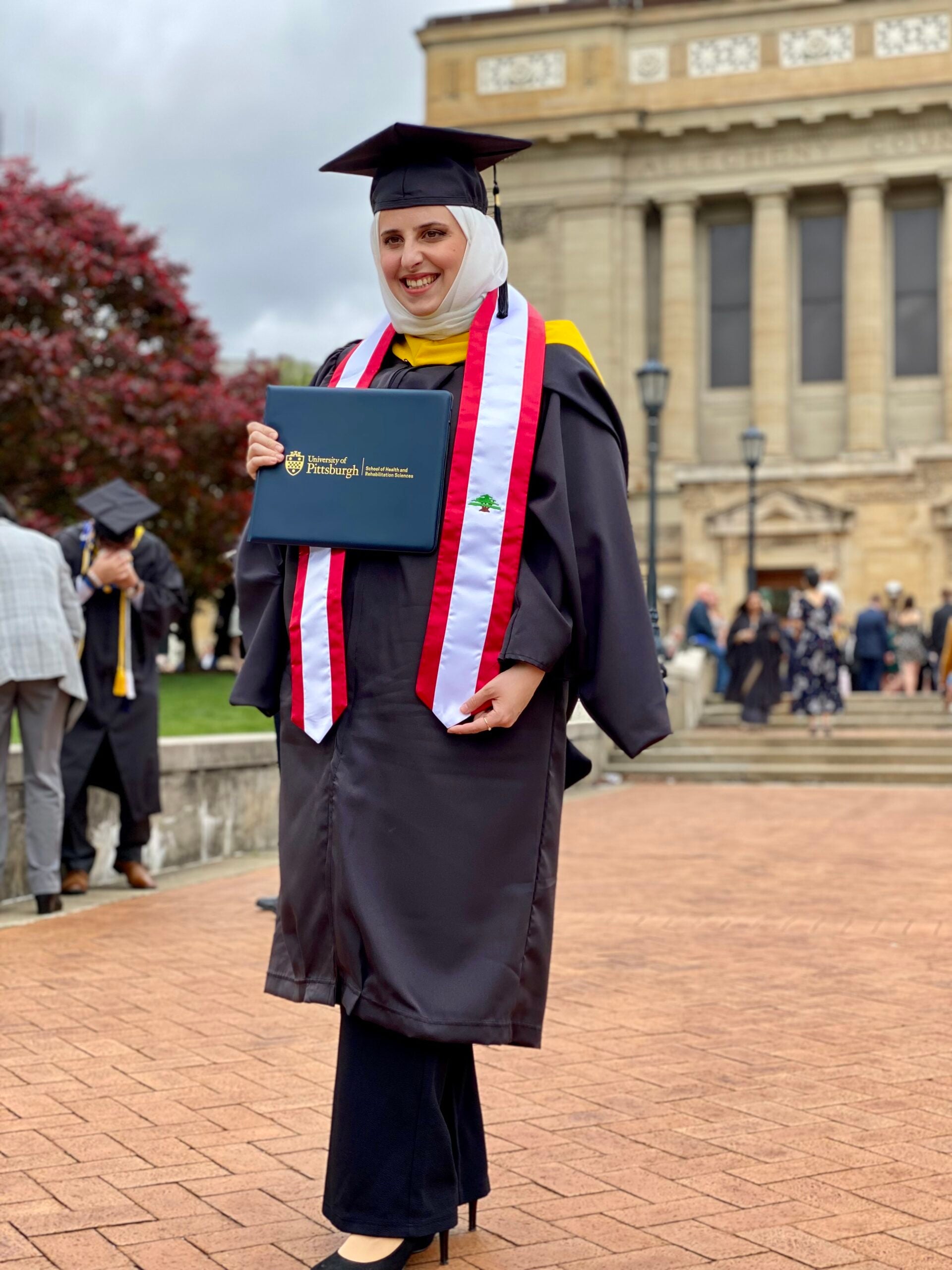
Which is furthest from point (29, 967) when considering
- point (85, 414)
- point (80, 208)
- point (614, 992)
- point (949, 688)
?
point (80, 208)

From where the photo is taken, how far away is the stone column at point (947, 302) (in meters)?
45.1

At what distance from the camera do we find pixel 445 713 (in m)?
3.42

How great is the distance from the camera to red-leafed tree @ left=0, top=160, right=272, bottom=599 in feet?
94.6

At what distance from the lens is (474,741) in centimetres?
346

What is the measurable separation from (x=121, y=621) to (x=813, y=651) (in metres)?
13.8

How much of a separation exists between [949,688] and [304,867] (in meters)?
20.1

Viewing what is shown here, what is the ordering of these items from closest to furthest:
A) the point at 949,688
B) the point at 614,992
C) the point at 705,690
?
the point at 614,992, the point at 949,688, the point at 705,690

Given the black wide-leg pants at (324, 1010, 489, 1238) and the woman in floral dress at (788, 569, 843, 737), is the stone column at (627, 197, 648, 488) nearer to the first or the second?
the woman in floral dress at (788, 569, 843, 737)

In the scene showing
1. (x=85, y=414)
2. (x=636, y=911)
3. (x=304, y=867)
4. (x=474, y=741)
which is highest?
(x=85, y=414)

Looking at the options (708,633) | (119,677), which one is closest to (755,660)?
(708,633)

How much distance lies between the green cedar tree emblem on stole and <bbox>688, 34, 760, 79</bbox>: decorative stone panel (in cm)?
4625

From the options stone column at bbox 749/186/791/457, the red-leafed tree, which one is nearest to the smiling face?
the red-leafed tree

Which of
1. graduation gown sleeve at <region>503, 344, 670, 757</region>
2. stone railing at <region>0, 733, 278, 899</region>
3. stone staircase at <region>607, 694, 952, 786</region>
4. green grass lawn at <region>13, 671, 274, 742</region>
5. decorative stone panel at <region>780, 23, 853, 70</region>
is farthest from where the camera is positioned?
decorative stone panel at <region>780, 23, 853, 70</region>

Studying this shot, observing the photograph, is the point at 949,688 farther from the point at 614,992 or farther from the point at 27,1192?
the point at 27,1192
